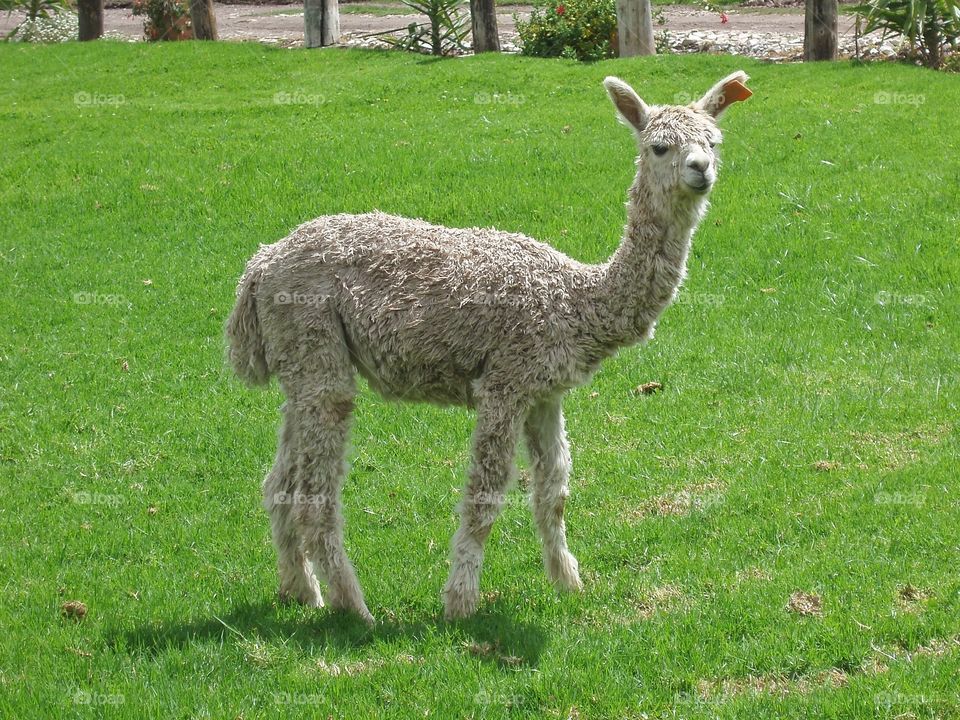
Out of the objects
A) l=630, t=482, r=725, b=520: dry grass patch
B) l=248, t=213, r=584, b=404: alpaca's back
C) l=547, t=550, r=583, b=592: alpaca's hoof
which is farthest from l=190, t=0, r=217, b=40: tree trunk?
l=547, t=550, r=583, b=592: alpaca's hoof

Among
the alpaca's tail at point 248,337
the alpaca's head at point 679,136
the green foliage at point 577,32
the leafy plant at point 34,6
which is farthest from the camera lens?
the leafy plant at point 34,6

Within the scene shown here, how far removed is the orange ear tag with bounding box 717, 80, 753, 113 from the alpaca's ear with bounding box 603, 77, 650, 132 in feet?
1.32

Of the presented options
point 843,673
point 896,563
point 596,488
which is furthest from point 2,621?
point 896,563

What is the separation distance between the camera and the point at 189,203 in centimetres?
1439

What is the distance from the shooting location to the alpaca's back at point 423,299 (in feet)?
20.3

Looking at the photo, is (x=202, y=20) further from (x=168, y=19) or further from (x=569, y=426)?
(x=569, y=426)

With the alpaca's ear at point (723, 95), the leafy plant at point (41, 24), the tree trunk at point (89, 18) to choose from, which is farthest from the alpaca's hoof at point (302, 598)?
the leafy plant at point (41, 24)

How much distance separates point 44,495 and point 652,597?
4.25 meters

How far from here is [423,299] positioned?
20.6 feet

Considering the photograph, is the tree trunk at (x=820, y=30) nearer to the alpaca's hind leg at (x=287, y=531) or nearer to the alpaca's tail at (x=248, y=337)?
the alpaca's tail at (x=248, y=337)

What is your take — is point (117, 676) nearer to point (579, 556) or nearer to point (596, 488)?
point (579, 556)

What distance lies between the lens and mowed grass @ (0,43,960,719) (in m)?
5.69

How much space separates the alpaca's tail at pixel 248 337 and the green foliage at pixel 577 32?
14076 mm

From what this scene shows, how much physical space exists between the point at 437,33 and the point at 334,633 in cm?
1661
